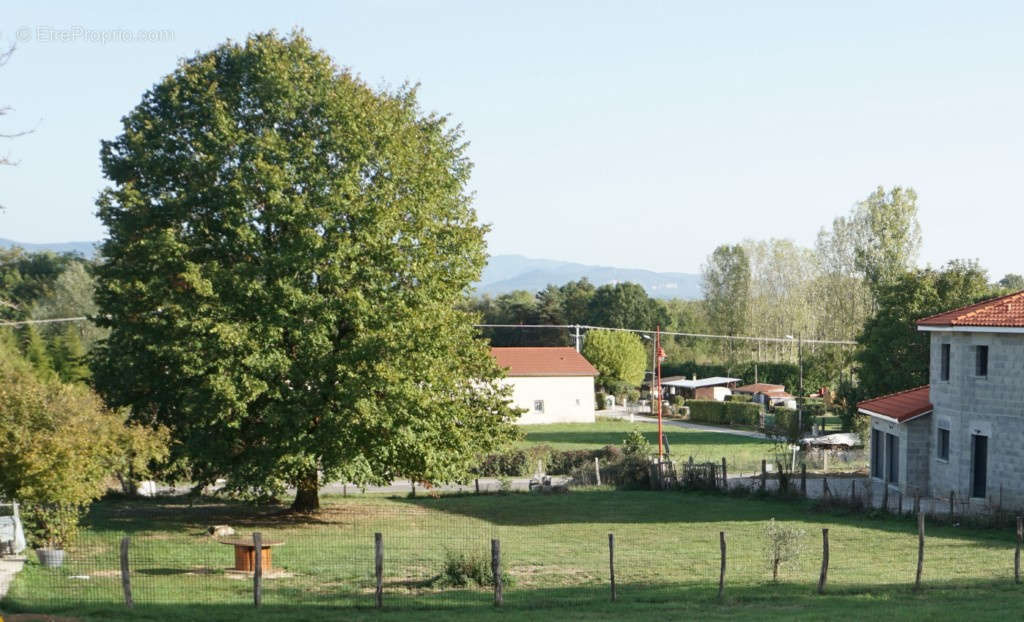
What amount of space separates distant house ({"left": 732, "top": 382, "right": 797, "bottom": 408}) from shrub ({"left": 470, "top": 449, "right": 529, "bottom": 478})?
132ft

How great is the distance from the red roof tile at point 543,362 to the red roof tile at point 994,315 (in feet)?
144

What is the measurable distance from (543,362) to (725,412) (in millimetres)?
14053

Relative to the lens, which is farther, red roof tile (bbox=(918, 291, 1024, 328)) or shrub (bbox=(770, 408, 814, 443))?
shrub (bbox=(770, 408, 814, 443))

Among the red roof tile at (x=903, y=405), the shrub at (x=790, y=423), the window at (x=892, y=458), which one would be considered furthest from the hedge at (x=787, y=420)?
the window at (x=892, y=458)

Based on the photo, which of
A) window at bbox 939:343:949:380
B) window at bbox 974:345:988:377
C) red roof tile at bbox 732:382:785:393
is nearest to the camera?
window at bbox 974:345:988:377

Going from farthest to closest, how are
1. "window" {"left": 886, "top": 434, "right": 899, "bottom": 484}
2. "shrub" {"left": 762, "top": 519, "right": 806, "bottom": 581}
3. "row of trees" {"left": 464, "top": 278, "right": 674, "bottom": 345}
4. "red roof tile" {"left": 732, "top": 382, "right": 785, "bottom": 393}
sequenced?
"row of trees" {"left": 464, "top": 278, "right": 674, "bottom": 345}, "red roof tile" {"left": 732, "top": 382, "right": 785, "bottom": 393}, "window" {"left": 886, "top": 434, "right": 899, "bottom": 484}, "shrub" {"left": 762, "top": 519, "right": 806, "bottom": 581}

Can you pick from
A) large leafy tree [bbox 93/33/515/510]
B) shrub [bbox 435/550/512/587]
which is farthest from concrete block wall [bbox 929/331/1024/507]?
shrub [bbox 435/550/512/587]

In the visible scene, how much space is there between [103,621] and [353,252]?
14.0 meters

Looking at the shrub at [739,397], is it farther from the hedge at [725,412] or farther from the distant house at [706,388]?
the hedge at [725,412]

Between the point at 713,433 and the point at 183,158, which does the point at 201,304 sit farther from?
the point at 713,433

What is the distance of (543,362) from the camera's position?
261 ft

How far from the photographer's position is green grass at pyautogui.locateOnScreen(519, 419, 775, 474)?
51.8 m

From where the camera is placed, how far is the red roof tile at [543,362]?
77375 millimetres

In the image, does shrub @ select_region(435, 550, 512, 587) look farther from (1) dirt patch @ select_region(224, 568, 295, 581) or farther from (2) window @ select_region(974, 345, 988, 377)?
(2) window @ select_region(974, 345, 988, 377)
